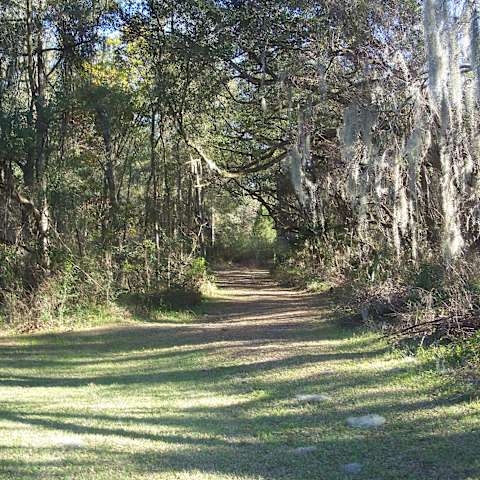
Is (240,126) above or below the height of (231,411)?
above

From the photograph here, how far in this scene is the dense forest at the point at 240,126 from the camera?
1058 centimetres

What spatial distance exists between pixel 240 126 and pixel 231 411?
1314cm

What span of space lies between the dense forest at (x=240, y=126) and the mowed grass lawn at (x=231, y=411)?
5.46 ft

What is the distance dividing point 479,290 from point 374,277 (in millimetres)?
4410

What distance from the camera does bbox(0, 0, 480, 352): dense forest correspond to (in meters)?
10.6

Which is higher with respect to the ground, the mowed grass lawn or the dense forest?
the dense forest

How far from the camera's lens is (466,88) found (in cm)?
1116

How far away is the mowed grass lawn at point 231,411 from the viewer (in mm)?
4727

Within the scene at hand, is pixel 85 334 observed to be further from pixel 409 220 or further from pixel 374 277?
pixel 409 220

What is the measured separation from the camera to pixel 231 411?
6.62 m

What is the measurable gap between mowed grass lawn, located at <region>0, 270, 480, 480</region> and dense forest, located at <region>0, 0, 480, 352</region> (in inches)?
65.6

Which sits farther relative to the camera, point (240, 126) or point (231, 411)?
point (240, 126)

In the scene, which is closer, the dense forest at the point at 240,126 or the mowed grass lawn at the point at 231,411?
the mowed grass lawn at the point at 231,411

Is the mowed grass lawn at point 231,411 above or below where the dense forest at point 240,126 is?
below
